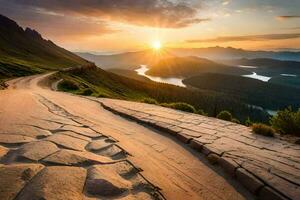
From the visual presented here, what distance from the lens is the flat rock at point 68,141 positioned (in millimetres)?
7008

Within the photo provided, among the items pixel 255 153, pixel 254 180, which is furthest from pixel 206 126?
pixel 254 180

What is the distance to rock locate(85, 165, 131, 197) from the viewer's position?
4941 mm

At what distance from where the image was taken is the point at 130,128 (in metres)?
10.4

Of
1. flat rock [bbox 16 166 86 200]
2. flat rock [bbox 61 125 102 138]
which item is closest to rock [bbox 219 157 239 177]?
flat rock [bbox 16 166 86 200]

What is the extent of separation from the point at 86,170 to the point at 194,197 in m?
2.13

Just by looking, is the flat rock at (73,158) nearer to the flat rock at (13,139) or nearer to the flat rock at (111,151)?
the flat rock at (111,151)

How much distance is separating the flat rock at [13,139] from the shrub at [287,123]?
9.57m

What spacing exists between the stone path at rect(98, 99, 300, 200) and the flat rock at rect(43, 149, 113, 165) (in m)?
2.77

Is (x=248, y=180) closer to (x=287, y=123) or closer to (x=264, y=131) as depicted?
(x=264, y=131)

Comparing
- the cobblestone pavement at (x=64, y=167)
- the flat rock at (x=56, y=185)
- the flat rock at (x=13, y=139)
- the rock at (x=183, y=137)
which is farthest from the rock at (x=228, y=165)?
the flat rock at (x=13, y=139)

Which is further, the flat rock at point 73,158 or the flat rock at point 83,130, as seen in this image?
the flat rock at point 83,130

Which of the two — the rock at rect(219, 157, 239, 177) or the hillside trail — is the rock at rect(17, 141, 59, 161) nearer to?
the hillside trail

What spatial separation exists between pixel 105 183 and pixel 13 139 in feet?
10.8

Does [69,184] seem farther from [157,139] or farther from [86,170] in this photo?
[157,139]
